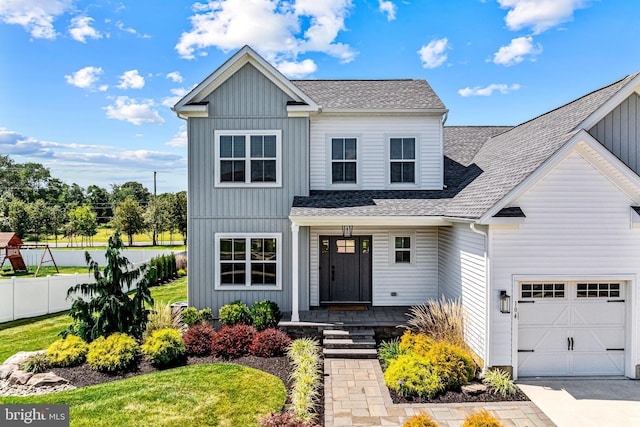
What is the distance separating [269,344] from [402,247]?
525cm

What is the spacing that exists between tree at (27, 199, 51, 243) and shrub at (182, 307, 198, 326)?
122 ft

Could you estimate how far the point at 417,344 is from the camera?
7945 millimetres

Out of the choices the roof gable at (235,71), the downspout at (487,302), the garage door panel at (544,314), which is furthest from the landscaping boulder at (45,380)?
the garage door panel at (544,314)

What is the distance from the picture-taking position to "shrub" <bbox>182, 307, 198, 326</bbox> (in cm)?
995

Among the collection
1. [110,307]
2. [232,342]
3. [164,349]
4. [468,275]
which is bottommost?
[232,342]

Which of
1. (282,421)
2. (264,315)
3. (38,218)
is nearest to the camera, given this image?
(282,421)

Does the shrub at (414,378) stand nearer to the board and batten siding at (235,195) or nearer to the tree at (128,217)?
the board and batten siding at (235,195)

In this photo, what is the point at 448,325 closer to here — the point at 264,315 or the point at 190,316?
the point at 264,315

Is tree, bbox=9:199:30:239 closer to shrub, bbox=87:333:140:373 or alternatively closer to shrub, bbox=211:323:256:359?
shrub, bbox=87:333:140:373

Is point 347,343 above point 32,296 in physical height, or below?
below

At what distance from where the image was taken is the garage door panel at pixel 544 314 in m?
7.88

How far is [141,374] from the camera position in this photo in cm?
756

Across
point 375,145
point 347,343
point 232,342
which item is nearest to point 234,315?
point 232,342

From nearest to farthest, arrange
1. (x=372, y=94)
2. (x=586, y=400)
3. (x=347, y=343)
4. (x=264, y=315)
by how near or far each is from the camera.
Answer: (x=586, y=400), (x=347, y=343), (x=264, y=315), (x=372, y=94)
